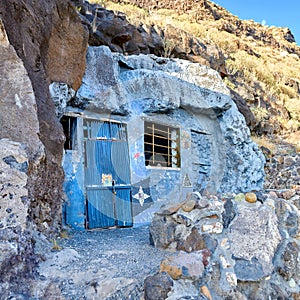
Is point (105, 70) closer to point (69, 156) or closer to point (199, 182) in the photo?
point (69, 156)

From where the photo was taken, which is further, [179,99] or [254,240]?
[179,99]

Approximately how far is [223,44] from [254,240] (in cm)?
1955

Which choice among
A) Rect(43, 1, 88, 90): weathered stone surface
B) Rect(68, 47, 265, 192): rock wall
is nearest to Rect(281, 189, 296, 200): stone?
Rect(68, 47, 265, 192): rock wall

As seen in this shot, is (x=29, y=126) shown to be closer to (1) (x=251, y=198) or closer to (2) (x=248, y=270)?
(1) (x=251, y=198)

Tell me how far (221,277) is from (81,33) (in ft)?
15.9

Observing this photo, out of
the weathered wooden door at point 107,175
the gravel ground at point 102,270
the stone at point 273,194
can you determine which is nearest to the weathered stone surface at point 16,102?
the gravel ground at point 102,270

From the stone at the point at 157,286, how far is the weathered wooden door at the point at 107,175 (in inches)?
137

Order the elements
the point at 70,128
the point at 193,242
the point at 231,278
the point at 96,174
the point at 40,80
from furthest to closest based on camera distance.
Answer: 1. the point at 96,174
2. the point at 70,128
3. the point at 40,80
4. the point at 193,242
5. the point at 231,278

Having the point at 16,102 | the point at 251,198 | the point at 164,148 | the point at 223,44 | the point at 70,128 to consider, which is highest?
the point at 223,44

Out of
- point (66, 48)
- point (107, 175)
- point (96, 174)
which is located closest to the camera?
point (66, 48)

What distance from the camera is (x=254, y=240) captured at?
118 inches

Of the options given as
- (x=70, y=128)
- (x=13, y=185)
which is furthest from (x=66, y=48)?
(x=13, y=185)

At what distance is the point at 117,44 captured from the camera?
962 centimetres

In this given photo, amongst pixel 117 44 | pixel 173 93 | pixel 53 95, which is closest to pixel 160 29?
pixel 117 44
